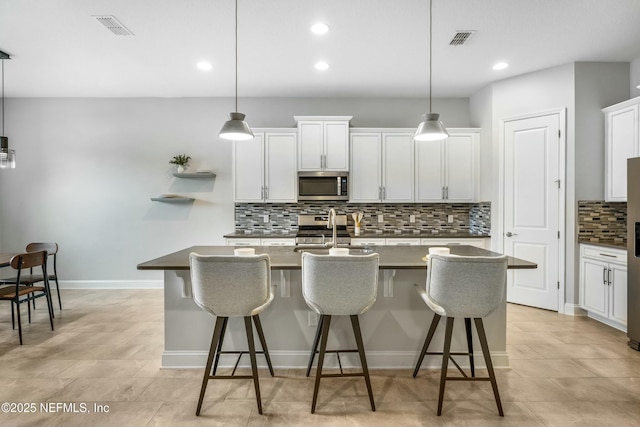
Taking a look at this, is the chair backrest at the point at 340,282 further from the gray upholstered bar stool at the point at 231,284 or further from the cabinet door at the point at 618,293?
the cabinet door at the point at 618,293

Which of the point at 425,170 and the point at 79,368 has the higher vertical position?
the point at 425,170

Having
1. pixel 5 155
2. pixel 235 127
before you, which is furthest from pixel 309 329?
pixel 5 155

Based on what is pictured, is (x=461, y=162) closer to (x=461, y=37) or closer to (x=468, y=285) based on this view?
(x=461, y=37)

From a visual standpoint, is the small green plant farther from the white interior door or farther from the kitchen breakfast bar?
the white interior door

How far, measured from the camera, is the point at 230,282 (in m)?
1.97

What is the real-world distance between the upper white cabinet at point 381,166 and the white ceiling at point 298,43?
2.22 ft

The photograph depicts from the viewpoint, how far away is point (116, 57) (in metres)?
3.74

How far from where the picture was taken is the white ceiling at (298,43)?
2.82 metres

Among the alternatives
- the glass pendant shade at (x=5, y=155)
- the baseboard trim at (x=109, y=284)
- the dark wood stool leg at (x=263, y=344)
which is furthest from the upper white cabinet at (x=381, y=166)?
the glass pendant shade at (x=5, y=155)

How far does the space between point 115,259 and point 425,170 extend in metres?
4.77

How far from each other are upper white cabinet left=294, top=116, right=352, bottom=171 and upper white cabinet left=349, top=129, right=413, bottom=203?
0.16 metres

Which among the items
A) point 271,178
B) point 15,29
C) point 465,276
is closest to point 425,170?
point 271,178

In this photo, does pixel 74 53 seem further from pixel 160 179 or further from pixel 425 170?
pixel 425 170

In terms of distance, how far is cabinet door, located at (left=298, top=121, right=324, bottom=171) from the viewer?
465 cm
